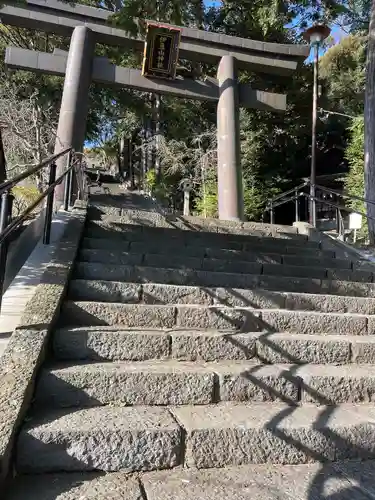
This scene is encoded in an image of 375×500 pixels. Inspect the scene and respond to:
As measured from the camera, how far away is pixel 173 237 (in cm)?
471

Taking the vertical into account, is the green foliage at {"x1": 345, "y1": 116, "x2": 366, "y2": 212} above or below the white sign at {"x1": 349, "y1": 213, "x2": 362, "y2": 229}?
above

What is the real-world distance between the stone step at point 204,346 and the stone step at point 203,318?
0.09 m

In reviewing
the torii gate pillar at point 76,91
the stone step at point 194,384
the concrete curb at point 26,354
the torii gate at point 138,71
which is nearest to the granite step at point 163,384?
the stone step at point 194,384

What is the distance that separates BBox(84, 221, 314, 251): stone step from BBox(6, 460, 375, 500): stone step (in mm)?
2896

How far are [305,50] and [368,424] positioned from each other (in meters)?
9.27

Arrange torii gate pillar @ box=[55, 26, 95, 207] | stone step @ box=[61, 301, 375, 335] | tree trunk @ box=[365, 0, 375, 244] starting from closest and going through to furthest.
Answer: stone step @ box=[61, 301, 375, 335] → tree trunk @ box=[365, 0, 375, 244] → torii gate pillar @ box=[55, 26, 95, 207]

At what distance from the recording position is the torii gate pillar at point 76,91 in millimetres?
8039

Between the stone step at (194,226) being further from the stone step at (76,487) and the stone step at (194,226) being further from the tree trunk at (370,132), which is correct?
the stone step at (76,487)

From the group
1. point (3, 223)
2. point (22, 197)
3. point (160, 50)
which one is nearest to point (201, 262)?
point (3, 223)

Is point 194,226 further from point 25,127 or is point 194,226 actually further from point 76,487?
point 25,127

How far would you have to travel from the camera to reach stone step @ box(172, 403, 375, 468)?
1.83 metres

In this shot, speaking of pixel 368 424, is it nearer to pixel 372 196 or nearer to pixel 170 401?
pixel 170 401

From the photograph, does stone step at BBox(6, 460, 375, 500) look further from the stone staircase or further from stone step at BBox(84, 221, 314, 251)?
stone step at BBox(84, 221, 314, 251)

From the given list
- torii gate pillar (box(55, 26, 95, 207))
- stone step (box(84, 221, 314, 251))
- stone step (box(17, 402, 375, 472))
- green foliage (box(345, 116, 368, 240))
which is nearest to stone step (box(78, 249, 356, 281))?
stone step (box(84, 221, 314, 251))
